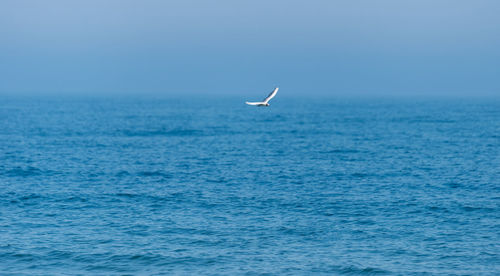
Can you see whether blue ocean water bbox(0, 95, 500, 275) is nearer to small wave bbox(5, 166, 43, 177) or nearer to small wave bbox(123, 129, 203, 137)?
small wave bbox(5, 166, 43, 177)

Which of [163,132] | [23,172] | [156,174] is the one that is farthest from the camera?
[163,132]

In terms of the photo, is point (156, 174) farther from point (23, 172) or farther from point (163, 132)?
point (163, 132)

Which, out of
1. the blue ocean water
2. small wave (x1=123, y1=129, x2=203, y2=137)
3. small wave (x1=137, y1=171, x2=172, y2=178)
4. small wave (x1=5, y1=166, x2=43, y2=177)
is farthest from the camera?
small wave (x1=123, y1=129, x2=203, y2=137)

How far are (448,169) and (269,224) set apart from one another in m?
30.2

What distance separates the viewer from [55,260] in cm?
3300

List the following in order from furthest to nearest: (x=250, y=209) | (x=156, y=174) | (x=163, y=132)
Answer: (x=163, y=132)
(x=156, y=174)
(x=250, y=209)

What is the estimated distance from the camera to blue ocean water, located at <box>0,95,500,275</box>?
32688 mm

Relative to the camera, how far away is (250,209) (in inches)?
1721

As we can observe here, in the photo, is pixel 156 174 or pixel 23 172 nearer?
pixel 23 172

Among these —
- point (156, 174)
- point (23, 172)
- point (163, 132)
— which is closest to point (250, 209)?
point (156, 174)

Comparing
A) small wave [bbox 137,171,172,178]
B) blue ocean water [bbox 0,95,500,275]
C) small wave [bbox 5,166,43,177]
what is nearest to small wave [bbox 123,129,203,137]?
blue ocean water [bbox 0,95,500,275]

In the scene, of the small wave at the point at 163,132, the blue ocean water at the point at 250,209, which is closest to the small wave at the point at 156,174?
the blue ocean water at the point at 250,209

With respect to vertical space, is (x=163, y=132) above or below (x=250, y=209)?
above

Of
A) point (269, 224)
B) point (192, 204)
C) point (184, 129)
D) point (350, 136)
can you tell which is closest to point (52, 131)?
point (184, 129)
